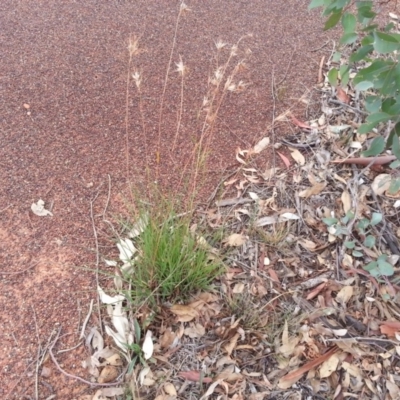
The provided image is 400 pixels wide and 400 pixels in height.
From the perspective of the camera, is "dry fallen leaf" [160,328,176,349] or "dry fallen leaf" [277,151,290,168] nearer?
"dry fallen leaf" [160,328,176,349]

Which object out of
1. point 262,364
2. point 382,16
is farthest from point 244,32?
point 262,364

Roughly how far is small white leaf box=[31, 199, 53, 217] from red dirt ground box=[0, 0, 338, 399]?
20 millimetres

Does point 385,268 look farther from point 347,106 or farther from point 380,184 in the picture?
point 347,106

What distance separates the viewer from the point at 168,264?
1.72m

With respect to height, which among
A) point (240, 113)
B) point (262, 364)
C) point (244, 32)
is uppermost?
point (244, 32)

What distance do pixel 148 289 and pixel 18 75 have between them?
145 cm

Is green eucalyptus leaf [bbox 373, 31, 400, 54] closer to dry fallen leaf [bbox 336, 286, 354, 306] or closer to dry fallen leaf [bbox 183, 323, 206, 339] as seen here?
dry fallen leaf [bbox 336, 286, 354, 306]

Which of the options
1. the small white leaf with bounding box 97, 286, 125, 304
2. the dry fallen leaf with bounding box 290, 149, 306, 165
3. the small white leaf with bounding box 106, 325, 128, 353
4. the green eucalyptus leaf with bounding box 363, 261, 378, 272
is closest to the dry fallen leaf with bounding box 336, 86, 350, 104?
the dry fallen leaf with bounding box 290, 149, 306, 165

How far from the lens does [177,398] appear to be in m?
1.60

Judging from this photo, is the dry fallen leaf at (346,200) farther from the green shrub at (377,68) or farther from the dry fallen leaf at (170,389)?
the dry fallen leaf at (170,389)

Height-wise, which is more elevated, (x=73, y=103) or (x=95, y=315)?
(x=73, y=103)

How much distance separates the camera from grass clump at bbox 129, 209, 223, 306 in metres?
1.69

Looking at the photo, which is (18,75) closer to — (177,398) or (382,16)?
(177,398)

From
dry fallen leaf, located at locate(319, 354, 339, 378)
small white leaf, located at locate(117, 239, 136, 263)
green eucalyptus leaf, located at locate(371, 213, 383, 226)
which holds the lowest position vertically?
dry fallen leaf, located at locate(319, 354, 339, 378)
